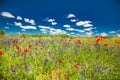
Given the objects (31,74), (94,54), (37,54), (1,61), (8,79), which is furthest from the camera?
(94,54)

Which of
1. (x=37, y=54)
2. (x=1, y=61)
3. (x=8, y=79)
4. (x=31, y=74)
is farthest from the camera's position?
(x=37, y=54)

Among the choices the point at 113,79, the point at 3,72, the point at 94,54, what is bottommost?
the point at 113,79

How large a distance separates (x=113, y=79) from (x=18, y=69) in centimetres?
245

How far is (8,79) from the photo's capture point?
12.2ft

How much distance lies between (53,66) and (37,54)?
87cm

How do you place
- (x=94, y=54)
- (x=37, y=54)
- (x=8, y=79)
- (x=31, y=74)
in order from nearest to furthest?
(x=8, y=79) < (x=31, y=74) < (x=37, y=54) < (x=94, y=54)

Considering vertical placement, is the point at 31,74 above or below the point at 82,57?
below

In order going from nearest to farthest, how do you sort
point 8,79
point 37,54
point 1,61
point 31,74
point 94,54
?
1. point 8,79
2. point 31,74
3. point 1,61
4. point 37,54
5. point 94,54

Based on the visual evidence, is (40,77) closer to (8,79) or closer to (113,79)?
(8,79)

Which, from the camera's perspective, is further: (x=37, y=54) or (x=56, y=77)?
(x=37, y=54)

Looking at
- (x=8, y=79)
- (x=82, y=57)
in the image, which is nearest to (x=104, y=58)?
(x=82, y=57)

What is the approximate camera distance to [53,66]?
4.68 metres

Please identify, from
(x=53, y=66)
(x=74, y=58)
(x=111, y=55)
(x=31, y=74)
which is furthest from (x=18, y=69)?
(x=111, y=55)

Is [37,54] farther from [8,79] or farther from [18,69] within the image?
[8,79]
